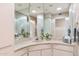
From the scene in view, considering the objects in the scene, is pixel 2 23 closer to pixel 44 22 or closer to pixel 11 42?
pixel 11 42

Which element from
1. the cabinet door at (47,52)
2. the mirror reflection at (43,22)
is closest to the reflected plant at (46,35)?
the mirror reflection at (43,22)

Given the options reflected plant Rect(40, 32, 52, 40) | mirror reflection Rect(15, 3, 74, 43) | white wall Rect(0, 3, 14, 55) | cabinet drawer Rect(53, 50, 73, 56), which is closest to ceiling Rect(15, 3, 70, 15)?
mirror reflection Rect(15, 3, 74, 43)

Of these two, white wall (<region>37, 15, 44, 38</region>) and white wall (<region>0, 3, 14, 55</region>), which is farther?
white wall (<region>37, 15, 44, 38</region>)

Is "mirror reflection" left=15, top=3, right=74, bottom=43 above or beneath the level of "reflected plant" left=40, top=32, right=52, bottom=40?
above

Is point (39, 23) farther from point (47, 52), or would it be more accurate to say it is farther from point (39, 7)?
point (47, 52)

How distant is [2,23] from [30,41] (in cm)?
45

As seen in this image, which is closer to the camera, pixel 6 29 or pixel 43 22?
pixel 6 29

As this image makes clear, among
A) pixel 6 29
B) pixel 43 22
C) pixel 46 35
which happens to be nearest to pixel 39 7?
pixel 43 22

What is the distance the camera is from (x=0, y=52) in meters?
1.59

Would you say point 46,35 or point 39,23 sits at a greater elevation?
point 39,23

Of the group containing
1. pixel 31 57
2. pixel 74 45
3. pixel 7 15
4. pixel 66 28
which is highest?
pixel 7 15

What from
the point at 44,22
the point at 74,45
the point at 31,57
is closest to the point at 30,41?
the point at 31,57

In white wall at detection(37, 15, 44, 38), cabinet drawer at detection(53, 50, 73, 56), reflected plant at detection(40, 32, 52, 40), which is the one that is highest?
white wall at detection(37, 15, 44, 38)

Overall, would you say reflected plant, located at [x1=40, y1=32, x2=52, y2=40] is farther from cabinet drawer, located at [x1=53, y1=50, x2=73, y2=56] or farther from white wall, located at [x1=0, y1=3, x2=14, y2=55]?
white wall, located at [x1=0, y1=3, x2=14, y2=55]
